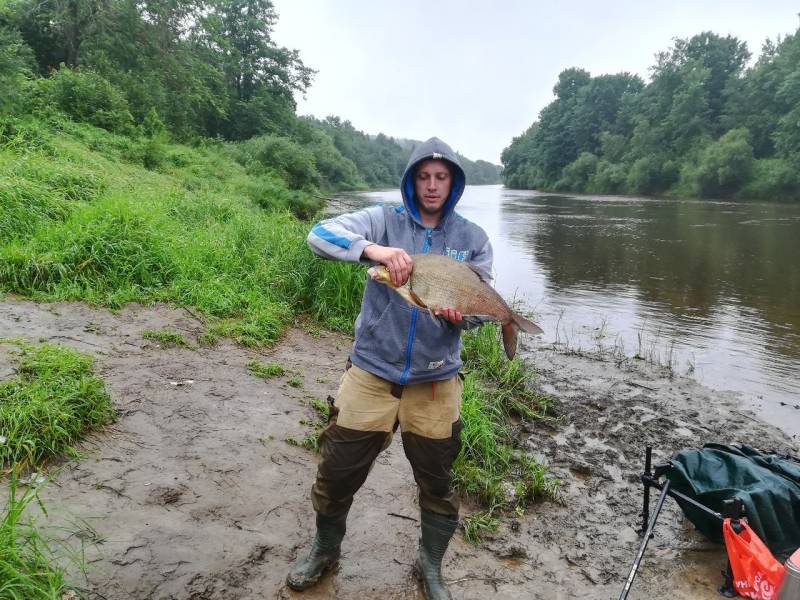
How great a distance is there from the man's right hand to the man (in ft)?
0.12

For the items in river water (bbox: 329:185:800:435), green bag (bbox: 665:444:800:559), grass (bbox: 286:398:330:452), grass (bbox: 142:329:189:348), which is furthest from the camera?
river water (bbox: 329:185:800:435)

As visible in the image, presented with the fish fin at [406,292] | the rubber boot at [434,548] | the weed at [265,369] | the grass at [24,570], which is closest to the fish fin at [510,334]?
the fish fin at [406,292]

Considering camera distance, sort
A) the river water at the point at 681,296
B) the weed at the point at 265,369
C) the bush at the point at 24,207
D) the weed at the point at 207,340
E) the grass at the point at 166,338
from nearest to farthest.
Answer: the weed at the point at 265,369, the grass at the point at 166,338, the weed at the point at 207,340, the bush at the point at 24,207, the river water at the point at 681,296

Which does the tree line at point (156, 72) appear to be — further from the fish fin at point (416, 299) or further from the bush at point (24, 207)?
the fish fin at point (416, 299)

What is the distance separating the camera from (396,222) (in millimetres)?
2836

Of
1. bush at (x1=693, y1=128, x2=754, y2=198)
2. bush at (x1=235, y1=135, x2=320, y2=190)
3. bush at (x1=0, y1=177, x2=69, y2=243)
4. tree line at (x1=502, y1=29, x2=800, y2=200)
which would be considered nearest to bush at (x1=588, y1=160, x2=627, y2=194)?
tree line at (x1=502, y1=29, x2=800, y2=200)

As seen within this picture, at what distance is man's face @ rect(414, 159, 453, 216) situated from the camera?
9.04 feet

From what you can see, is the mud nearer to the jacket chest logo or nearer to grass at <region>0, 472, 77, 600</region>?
grass at <region>0, 472, 77, 600</region>

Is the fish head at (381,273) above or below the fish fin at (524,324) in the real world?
above

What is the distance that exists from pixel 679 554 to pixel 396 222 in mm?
2957

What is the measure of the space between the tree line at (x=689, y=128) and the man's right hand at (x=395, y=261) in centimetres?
4840

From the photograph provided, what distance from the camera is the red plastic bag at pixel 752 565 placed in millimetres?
2615

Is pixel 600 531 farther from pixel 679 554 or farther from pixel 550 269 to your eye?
pixel 550 269

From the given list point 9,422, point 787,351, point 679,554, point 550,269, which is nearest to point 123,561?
point 9,422
